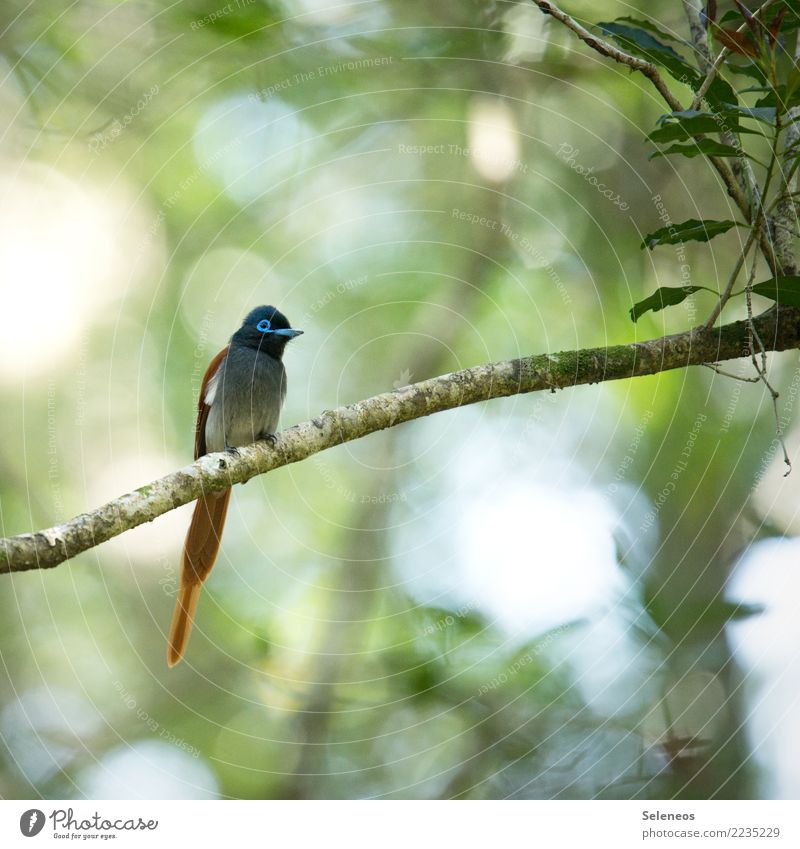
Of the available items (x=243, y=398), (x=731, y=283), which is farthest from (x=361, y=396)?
(x=731, y=283)

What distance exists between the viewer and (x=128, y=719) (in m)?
3.21

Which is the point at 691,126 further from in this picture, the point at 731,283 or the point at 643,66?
the point at 731,283

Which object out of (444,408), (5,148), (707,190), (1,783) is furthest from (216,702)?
(707,190)

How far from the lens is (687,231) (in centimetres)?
249

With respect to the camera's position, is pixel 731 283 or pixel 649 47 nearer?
pixel 731 283

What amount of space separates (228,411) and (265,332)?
1.27ft

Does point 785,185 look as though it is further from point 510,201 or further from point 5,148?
point 5,148

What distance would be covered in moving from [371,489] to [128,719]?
4.35 ft

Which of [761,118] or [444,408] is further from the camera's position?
[444,408]

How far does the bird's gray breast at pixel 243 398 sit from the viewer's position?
3.37m

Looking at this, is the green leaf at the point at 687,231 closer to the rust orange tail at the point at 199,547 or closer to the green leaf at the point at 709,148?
the green leaf at the point at 709,148

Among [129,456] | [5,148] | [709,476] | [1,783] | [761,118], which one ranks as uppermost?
[5,148]

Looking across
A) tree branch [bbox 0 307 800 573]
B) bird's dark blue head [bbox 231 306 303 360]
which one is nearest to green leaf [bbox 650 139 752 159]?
tree branch [bbox 0 307 800 573]

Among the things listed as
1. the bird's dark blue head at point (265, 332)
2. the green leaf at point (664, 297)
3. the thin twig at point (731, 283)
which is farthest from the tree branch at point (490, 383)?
the bird's dark blue head at point (265, 332)
